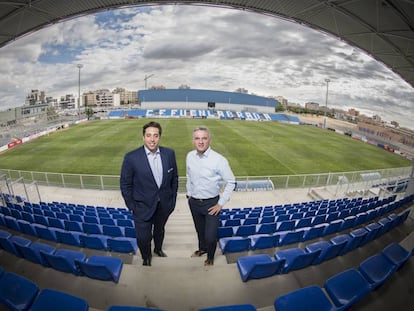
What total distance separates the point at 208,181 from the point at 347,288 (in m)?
2.07

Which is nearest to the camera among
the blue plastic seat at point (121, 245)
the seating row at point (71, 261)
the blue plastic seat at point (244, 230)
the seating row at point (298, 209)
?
the seating row at point (71, 261)

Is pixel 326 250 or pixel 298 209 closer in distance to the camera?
pixel 326 250

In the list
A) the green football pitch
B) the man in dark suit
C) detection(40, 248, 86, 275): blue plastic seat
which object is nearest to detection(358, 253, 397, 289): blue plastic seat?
the man in dark suit

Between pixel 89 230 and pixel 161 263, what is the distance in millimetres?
2592

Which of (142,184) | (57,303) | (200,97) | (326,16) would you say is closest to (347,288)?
(142,184)

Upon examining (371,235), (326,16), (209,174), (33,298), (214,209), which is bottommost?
(371,235)

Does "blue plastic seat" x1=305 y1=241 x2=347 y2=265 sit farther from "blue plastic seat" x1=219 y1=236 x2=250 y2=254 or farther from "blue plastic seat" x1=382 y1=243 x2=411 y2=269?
"blue plastic seat" x1=219 y1=236 x2=250 y2=254

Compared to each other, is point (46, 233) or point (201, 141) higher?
point (201, 141)

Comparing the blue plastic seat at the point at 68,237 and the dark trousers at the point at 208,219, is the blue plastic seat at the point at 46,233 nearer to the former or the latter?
the blue plastic seat at the point at 68,237

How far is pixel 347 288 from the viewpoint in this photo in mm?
2396

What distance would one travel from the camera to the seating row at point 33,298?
1850mm

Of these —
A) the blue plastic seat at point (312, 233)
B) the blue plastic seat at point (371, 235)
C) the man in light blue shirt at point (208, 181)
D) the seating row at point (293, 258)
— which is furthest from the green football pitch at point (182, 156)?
the seating row at point (293, 258)

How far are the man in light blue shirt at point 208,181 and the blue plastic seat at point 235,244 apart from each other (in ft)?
1.78

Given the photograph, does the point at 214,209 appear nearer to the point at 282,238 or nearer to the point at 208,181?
the point at 208,181
